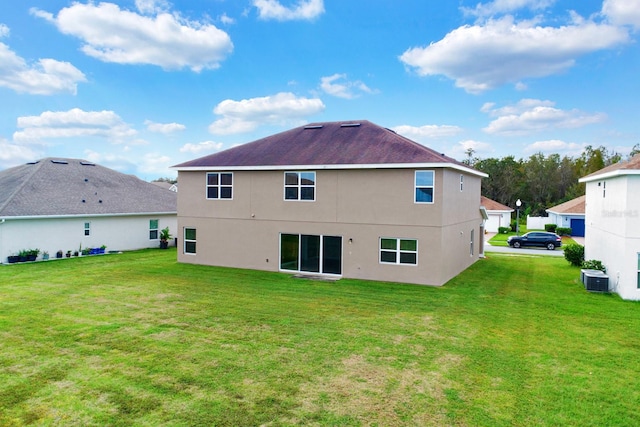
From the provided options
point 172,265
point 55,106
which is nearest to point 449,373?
point 172,265

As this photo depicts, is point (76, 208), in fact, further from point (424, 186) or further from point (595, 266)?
point (595, 266)

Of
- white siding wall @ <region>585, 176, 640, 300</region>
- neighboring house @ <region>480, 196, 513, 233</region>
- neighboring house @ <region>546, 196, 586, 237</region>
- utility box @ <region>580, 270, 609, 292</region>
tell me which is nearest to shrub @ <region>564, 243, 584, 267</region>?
white siding wall @ <region>585, 176, 640, 300</region>

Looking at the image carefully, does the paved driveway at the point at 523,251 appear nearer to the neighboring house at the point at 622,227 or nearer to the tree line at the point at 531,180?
the neighboring house at the point at 622,227

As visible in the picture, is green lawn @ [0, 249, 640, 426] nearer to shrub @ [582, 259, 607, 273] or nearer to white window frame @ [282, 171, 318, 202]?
shrub @ [582, 259, 607, 273]

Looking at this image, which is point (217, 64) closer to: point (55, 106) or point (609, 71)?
point (55, 106)

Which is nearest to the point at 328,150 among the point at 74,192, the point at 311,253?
the point at 311,253
